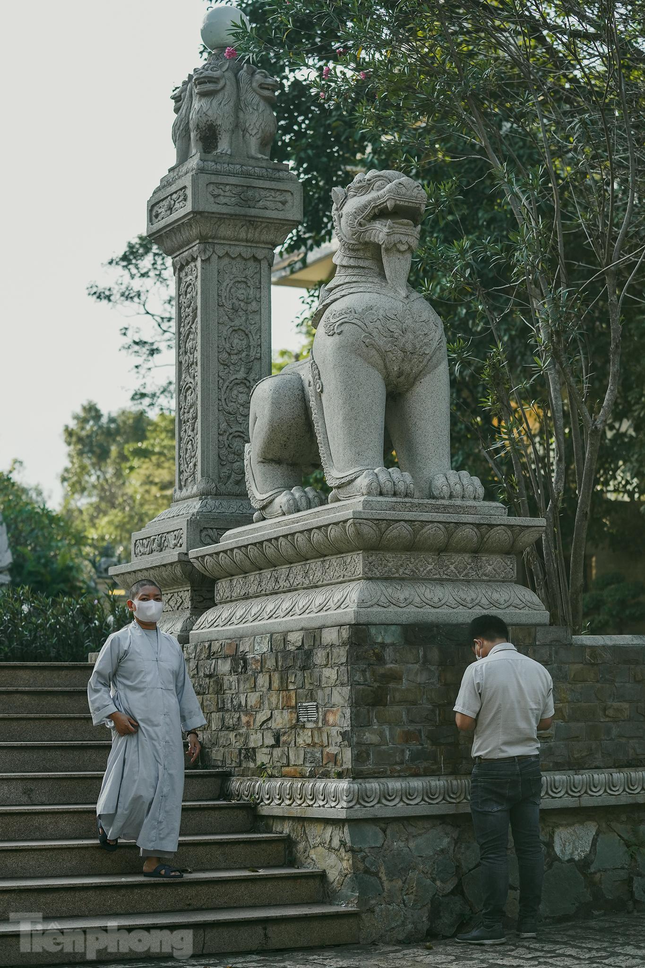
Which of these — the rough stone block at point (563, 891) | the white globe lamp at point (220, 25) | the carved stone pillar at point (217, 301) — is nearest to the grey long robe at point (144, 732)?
the rough stone block at point (563, 891)

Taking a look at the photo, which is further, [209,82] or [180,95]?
[180,95]

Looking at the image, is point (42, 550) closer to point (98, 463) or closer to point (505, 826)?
point (505, 826)

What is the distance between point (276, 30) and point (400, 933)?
9485mm

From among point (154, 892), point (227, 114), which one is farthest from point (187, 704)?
point (227, 114)

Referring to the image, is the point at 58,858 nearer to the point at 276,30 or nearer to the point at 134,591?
the point at 134,591

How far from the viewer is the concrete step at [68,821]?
7.12 m

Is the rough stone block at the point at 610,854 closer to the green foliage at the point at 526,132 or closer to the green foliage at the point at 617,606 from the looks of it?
the green foliage at the point at 526,132

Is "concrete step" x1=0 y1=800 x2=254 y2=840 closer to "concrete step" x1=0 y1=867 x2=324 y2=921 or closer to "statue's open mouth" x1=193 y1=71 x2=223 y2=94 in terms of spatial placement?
"concrete step" x1=0 y1=867 x2=324 y2=921

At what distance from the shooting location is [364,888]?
21.9 ft

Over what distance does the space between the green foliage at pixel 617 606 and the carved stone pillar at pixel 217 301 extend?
6188 millimetres

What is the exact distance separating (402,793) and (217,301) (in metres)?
4.20

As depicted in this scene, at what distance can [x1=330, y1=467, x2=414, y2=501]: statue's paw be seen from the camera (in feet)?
23.6

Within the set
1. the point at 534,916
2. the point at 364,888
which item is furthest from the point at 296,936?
the point at 534,916

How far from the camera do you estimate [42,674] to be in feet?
30.1
